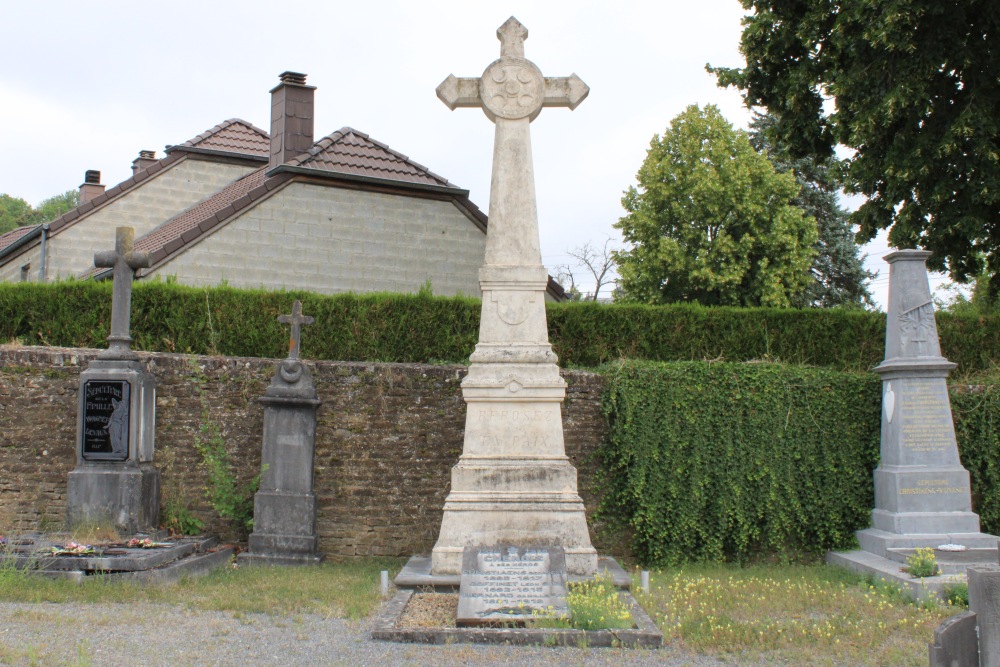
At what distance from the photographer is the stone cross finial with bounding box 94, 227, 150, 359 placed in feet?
30.5

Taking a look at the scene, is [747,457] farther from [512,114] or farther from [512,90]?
[512,90]

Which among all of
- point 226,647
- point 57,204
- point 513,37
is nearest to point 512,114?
point 513,37

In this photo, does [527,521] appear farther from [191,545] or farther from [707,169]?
[707,169]

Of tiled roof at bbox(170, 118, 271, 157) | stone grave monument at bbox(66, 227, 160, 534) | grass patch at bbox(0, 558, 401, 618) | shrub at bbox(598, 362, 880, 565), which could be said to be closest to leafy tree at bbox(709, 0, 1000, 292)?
shrub at bbox(598, 362, 880, 565)

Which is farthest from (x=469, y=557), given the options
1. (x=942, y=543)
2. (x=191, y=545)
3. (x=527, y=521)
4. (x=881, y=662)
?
(x=942, y=543)

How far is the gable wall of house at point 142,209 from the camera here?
18484 millimetres

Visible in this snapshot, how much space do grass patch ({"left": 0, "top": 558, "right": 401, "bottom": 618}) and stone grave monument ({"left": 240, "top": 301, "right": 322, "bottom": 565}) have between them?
1.06m

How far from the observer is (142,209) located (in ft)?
63.4

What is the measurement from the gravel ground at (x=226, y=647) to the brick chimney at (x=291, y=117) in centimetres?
1179

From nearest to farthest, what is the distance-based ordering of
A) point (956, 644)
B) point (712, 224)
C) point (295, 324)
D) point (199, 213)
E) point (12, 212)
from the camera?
1. point (956, 644)
2. point (295, 324)
3. point (199, 213)
4. point (712, 224)
5. point (12, 212)

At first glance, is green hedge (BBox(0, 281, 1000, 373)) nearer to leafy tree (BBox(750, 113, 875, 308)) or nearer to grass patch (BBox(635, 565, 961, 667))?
grass patch (BBox(635, 565, 961, 667))

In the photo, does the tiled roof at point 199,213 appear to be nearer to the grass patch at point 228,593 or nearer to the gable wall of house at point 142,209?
the gable wall of house at point 142,209

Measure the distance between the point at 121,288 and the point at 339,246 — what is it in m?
6.26

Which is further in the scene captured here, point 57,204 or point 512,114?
point 57,204
